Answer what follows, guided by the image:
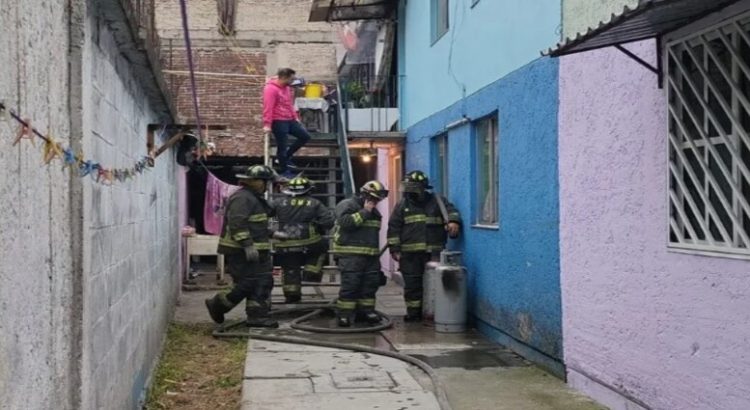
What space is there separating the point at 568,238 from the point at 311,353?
314cm

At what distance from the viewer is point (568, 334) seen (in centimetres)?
720

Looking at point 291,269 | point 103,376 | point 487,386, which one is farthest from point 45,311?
point 291,269

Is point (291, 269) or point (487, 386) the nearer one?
point (487, 386)

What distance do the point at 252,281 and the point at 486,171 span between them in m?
3.15

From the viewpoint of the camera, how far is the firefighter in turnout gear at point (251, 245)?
32.7 feet

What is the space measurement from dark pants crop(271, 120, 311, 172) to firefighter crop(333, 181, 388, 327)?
10.1 feet

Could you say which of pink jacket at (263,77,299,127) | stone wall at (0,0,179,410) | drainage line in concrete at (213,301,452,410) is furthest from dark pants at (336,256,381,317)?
stone wall at (0,0,179,410)

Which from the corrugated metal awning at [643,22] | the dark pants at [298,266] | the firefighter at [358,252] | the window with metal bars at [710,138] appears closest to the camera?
the corrugated metal awning at [643,22]

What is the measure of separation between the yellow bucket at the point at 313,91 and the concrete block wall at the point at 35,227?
1273cm

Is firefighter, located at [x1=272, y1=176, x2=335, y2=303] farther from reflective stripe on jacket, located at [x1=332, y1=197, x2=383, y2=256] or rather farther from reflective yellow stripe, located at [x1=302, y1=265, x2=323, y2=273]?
reflective stripe on jacket, located at [x1=332, y1=197, x2=383, y2=256]

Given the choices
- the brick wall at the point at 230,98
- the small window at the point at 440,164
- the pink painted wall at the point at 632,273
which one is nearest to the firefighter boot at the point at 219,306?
the small window at the point at 440,164

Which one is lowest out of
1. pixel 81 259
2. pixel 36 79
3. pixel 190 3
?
pixel 81 259

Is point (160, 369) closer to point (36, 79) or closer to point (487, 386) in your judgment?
point (487, 386)

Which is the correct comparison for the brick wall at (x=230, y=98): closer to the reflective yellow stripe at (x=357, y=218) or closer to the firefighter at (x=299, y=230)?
the firefighter at (x=299, y=230)
